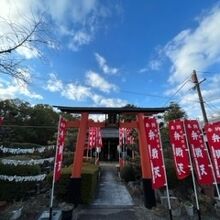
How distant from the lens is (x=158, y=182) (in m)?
7.32

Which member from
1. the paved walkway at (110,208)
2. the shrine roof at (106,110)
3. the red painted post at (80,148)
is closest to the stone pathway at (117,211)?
the paved walkway at (110,208)

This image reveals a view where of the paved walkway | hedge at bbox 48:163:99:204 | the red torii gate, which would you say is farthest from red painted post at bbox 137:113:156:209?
hedge at bbox 48:163:99:204

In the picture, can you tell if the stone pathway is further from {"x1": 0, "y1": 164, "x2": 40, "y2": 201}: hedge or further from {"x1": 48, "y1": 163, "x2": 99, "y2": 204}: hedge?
{"x1": 0, "y1": 164, "x2": 40, "y2": 201}: hedge

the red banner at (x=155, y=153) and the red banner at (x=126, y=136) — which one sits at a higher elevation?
the red banner at (x=126, y=136)

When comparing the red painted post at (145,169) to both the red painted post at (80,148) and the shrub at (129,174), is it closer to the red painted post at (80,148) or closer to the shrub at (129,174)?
the red painted post at (80,148)

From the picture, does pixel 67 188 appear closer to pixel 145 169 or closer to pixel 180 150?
pixel 145 169

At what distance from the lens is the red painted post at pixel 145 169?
26.3 ft

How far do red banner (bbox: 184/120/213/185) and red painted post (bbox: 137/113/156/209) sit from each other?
168 cm

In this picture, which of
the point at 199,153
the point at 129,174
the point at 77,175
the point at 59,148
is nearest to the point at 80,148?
the point at 77,175

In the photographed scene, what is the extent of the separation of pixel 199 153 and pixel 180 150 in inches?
22.9

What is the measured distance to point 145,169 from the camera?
8227 mm

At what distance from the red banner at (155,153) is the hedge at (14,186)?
475 cm

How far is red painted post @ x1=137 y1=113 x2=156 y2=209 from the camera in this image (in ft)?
26.3

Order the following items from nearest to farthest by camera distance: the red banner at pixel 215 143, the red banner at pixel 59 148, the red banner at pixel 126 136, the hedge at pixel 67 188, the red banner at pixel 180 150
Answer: the red banner at pixel 59 148 < the red banner at pixel 215 143 < the red banner at pixel 180 150 < the hedge at pixel 67 188 < the red banner at pixel 126 136
